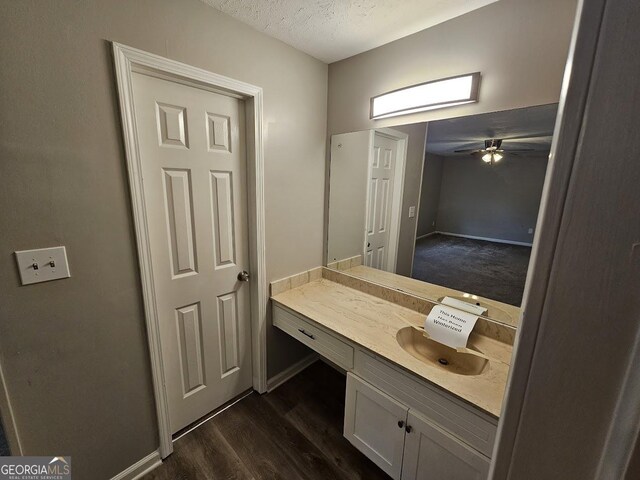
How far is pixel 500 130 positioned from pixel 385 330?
1208 millimetres

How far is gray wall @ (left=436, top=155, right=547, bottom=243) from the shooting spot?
128cm

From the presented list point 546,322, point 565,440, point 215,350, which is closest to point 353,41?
point 546,322

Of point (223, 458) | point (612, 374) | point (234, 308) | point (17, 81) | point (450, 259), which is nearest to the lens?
point (612, 374)

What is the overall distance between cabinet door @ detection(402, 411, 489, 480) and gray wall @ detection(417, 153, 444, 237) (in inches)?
42.8

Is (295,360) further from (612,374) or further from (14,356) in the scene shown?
(612,374)

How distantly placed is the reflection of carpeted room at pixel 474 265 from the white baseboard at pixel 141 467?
1.83m

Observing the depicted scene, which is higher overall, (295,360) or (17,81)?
(17,81)

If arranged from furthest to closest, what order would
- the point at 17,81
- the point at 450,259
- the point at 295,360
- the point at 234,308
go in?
the point at 295,360 → the point at 234,308 → the point at 450,259 → the point at 17,81

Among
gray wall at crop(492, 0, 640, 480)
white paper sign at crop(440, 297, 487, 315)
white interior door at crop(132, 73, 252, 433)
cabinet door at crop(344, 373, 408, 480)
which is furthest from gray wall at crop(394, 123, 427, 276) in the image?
gray wall at crop(492, 0, 640, 480)

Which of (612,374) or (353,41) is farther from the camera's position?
(353,41)

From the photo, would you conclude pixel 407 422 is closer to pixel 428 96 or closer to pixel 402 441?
pixel 402 441

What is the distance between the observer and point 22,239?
967 millimetres

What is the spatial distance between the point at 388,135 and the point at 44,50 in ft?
5.37

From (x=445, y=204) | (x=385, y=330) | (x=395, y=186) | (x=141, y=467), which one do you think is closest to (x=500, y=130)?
(x=445, y=204)
